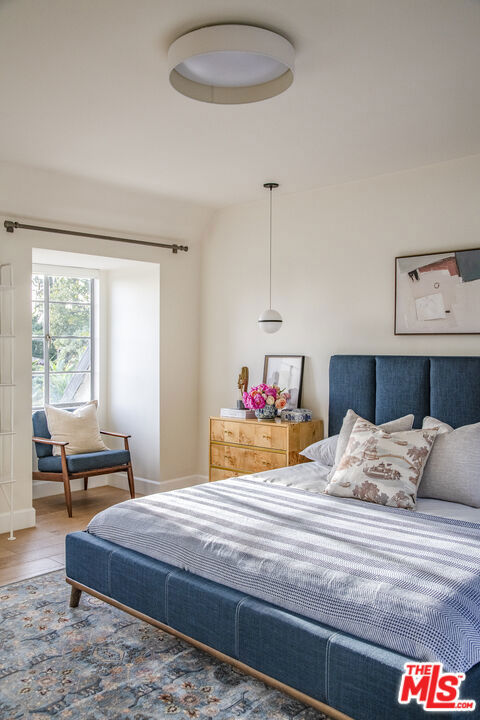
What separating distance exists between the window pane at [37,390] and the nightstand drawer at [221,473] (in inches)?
71.5

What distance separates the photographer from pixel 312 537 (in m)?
2.67

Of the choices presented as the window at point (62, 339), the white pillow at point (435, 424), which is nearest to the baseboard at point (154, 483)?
the window at point (62, 339)

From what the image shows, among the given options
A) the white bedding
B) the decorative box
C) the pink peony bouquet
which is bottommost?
the white bedding

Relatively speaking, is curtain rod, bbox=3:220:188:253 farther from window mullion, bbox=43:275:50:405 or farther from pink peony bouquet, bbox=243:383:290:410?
pink peony bouquet, bbox=243:383:290:410

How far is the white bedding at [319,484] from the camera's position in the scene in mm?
3096

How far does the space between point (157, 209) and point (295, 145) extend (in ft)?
5.90

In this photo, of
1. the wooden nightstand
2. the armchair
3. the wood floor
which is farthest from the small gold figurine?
the wood floor

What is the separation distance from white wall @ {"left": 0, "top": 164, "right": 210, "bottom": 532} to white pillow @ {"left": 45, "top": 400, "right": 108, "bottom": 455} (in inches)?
23.0

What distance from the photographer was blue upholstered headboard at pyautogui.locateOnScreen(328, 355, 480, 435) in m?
3.95

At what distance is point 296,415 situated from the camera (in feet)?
15.6

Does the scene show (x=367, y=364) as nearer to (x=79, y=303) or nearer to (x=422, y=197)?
(x=422, y=197)

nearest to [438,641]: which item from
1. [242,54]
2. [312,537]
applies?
[312,537]

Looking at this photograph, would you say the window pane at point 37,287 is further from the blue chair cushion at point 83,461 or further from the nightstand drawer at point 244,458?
the nightstand drawer at point 244,458

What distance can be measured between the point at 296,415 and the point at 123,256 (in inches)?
79.2
